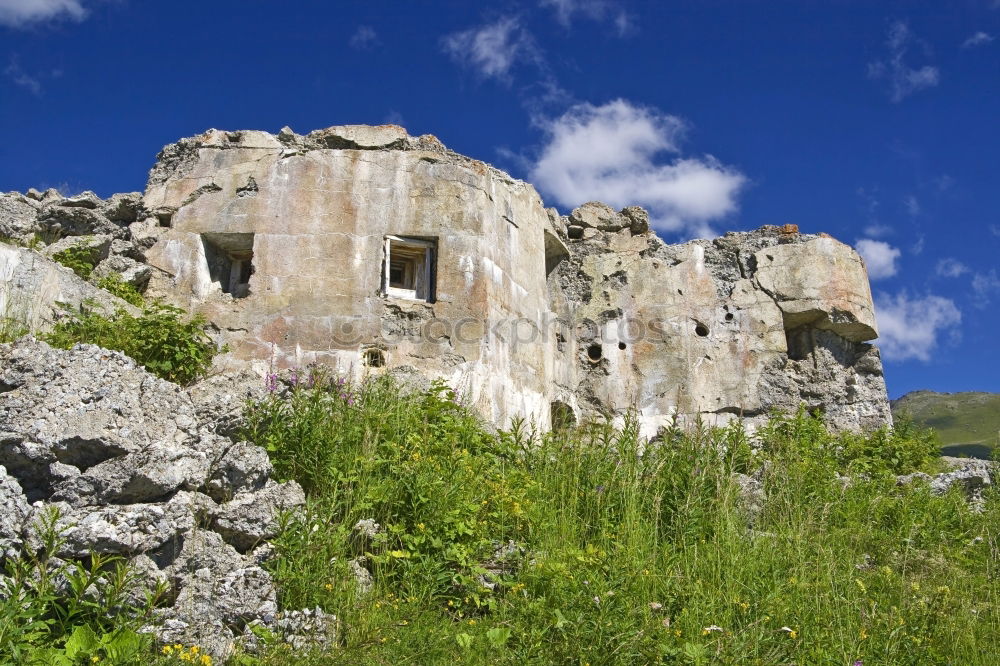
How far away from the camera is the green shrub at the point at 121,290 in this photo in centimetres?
916

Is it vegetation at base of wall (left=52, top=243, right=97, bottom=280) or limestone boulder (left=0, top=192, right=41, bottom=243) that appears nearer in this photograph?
vegetation at base of wall (left=52, top=243, right=97, bottom=280)

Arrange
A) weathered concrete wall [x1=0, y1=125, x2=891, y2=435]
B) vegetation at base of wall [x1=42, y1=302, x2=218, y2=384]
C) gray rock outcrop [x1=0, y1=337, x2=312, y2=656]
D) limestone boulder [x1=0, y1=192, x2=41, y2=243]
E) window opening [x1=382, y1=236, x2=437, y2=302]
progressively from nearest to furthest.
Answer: gray rock outcrop [x1=0, y1=337, x2=312, y2=656]
vegetation at base of wall [x1=42, y1=302, x2=218, y2=384]
weathered concrete wall [x1=0, y1=125, x2=891, y2=435]
window opening [x1=382, y1=236, x2=437, y2=302]
limestone boulder [x1=0, y1=192, x2=41, y2=243]

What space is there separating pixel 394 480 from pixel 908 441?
23.1 feet

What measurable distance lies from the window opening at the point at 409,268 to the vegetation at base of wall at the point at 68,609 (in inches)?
211

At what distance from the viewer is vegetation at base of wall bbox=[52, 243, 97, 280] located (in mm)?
9625

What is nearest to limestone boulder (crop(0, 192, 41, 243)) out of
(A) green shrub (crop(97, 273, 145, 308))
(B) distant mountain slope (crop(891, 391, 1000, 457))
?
(A) green shrub (crop(97, 273, 145, 308))

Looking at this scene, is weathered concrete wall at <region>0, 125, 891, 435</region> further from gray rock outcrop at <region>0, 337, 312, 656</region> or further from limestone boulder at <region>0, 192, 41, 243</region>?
gray rock outcrop at <region>0, 337, 312, 656</region>

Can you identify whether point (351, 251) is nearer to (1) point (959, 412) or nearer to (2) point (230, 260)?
(2) point (230, 260)

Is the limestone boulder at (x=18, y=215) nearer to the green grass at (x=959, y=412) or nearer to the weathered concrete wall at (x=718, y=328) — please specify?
the weathered concrete wall at (x=718, y=328)

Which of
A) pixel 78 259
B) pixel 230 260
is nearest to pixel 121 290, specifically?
pixel 78 259

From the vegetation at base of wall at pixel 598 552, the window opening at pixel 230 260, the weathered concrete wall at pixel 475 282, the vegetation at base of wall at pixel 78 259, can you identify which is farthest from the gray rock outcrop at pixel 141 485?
the window opening at pixel 230 260

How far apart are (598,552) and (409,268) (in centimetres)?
529

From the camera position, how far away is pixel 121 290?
9.26 m

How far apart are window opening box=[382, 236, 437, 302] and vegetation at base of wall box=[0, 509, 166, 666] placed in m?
5.36
